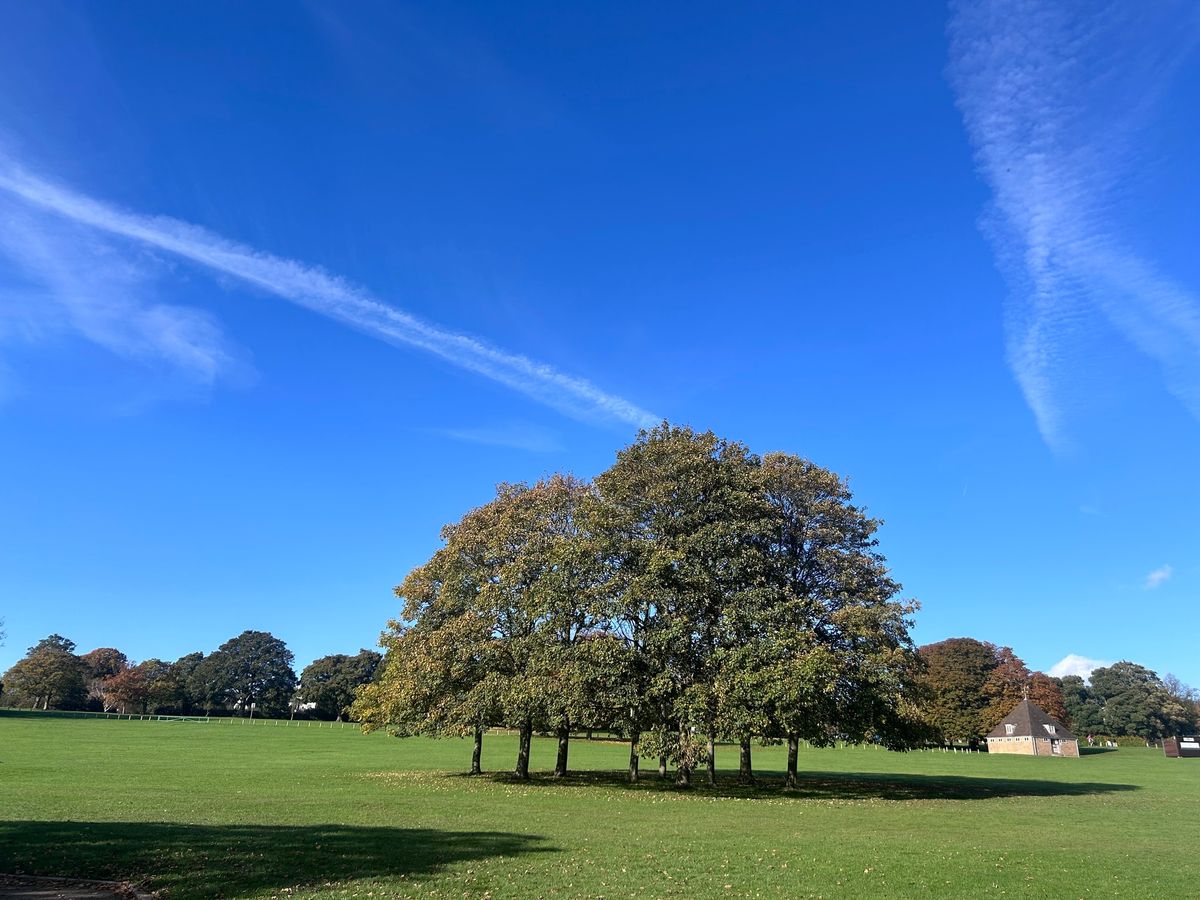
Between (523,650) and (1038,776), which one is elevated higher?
(523,650)

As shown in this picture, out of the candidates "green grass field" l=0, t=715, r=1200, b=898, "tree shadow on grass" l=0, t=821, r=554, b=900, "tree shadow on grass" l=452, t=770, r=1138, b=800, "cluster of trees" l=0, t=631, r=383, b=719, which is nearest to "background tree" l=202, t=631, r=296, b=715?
"cluster of trees" l=0, t=631, r=383, b=719

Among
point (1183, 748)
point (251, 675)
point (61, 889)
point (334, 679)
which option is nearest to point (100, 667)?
point (251, 675)

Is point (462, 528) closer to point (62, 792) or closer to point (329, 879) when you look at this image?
point (62, 792)

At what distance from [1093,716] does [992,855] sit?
144294 mm

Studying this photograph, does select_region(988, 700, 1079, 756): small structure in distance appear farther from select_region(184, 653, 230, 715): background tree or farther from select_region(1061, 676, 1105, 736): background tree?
select_region(184, 653, 230, 715): background tree

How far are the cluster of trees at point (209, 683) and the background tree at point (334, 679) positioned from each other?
19cm

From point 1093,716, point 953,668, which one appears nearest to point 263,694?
point 953,668

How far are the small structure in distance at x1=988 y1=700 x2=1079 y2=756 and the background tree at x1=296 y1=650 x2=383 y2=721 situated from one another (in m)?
103

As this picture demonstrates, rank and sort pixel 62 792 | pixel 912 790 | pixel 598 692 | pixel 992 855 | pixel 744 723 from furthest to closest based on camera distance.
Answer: pixel 912 790, pixel 598 692, pixel 744 723, pixel 62 792, pixel 992 855

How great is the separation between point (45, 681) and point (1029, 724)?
527 ft

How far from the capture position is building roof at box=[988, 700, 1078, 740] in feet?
323

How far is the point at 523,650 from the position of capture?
34.9 metres

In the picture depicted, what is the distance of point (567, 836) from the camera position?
19.1 m

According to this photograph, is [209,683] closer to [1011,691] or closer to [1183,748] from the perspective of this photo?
[1011,691]
